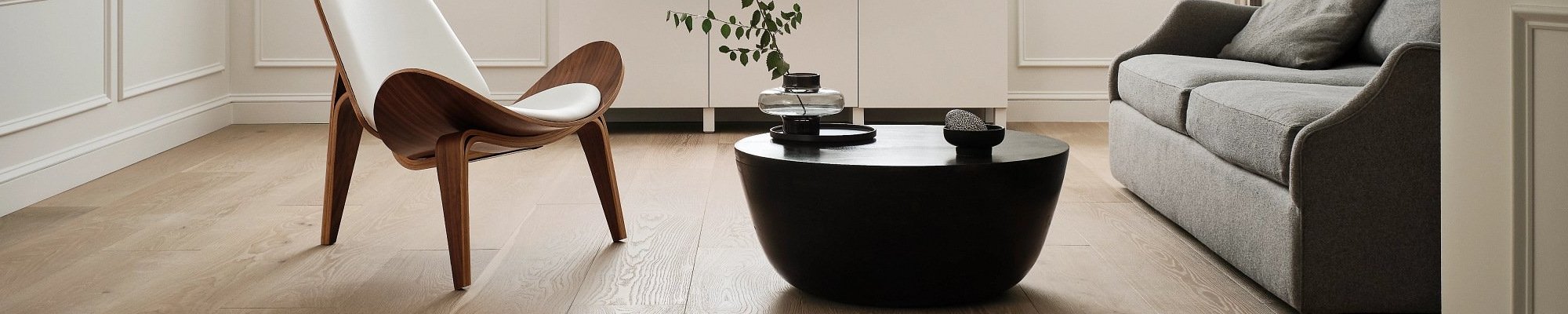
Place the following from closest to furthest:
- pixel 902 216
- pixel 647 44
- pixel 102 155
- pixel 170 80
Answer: pixel 902 216, pixel 102 155, pixel 170 80, pixel 647 44

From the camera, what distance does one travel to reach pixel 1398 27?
2520 mm

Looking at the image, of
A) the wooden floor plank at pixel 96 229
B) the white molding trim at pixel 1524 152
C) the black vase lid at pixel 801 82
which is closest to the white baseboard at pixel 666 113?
the wooden floor plank at pixel 96 229

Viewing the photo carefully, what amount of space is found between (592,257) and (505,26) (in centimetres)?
262

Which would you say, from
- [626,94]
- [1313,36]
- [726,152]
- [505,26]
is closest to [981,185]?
[1313,36]

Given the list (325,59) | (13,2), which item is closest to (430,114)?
(13,2)

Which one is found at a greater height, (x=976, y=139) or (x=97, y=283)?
(x=976, y=139)

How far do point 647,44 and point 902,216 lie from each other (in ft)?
9.02

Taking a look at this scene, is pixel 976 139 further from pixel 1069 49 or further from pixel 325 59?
pixel 325 59

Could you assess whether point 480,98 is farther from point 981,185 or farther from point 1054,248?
point 1054,248

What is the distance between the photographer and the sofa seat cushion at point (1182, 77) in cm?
243

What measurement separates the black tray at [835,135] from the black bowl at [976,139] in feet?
0.65

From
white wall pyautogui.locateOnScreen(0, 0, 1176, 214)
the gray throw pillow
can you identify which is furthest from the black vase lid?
white wall pyautogui.locateOnScreen(0, 0, 1176, 214)

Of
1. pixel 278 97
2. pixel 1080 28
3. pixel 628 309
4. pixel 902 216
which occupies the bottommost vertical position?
pixel 628 309

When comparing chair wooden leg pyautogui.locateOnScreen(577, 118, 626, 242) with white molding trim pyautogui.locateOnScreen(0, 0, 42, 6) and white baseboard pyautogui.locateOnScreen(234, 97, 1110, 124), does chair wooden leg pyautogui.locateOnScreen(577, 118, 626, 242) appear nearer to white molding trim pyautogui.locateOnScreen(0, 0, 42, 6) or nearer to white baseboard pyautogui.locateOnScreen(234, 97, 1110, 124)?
white molding trim pyautogui.locateOnScreen(0, 0, 42, 6)
